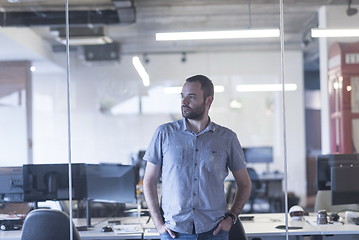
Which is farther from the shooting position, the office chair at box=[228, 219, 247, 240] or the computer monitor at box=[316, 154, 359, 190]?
the computer monitor at box=[316, 154, 359, 190]

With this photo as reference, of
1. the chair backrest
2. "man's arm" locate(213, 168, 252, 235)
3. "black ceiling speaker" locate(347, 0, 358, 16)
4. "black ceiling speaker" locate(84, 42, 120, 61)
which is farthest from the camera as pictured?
"black ceiling speaker" locate(84, 42, 120, 61)

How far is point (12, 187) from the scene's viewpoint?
5.31 m

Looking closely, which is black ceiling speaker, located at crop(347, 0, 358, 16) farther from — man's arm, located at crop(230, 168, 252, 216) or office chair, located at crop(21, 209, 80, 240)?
office chair, located at crop(21, 209, 80, 240)

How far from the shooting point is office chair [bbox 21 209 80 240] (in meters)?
4.24

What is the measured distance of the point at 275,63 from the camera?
11828 mm

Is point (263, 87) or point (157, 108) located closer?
point (157, 108)

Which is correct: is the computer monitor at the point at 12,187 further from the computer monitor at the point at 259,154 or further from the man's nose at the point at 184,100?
the computer monitor at the point at 259,154

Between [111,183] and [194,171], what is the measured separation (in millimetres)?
1917

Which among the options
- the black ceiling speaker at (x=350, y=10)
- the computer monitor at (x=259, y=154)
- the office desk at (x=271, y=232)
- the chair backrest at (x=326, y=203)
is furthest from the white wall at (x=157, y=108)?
the office desk at (x=271, y=232)

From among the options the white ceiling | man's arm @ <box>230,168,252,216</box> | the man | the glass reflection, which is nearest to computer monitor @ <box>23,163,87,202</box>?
the man

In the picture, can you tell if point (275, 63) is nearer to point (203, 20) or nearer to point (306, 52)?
point (306, 52)

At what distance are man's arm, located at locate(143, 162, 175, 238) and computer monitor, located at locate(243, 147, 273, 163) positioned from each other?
7.76 metres

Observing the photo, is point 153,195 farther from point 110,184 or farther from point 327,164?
point 327,164

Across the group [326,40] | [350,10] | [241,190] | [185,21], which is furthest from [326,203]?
[185,21]
